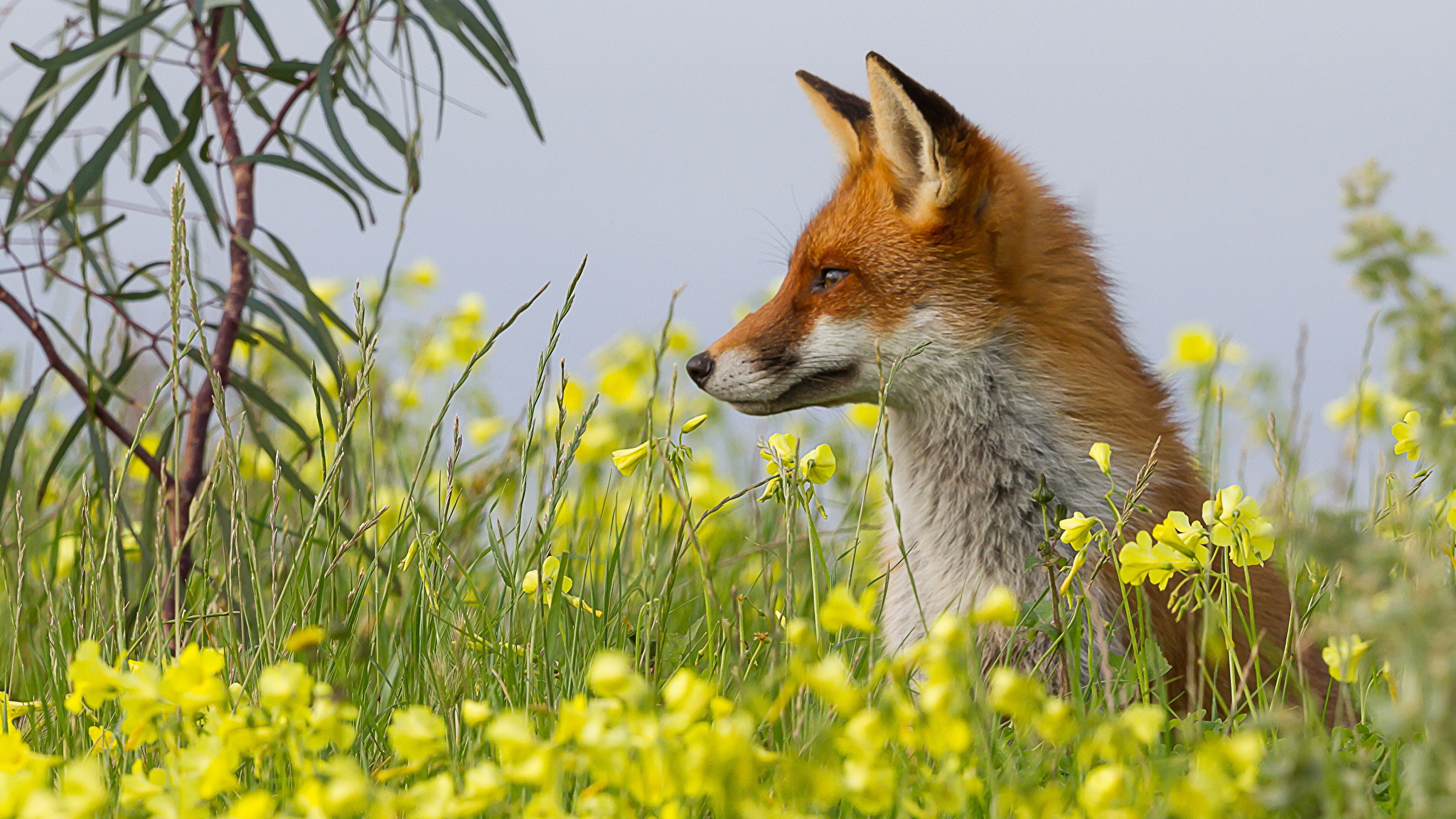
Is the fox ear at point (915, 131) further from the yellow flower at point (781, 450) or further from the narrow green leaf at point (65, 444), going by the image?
the narrow green leaf at point (65, 444)

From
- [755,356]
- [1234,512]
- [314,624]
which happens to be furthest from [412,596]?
[1234,512]

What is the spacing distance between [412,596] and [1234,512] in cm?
191

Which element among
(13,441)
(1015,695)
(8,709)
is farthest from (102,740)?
(1015,695)

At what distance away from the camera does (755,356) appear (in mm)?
3498

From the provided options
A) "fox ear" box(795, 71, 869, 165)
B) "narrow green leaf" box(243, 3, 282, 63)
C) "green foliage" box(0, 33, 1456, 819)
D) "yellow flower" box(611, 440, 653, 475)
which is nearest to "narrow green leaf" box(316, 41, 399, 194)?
"green foliage" box(0, 33, 1456, 819)

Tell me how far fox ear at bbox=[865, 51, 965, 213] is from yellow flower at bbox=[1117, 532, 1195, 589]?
5.01 ft

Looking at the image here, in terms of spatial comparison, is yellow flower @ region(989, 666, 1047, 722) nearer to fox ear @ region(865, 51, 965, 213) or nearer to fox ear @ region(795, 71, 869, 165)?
fox ear @ region(865, 51, 965, 213)

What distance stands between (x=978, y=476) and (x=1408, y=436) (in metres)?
1.04

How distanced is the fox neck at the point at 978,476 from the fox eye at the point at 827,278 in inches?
14.4

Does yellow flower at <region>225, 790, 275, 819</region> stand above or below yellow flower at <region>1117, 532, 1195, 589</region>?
above

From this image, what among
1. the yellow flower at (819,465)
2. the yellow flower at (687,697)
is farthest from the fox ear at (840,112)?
the yellow flower at (687,697)

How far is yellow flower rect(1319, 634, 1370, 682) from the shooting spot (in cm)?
171

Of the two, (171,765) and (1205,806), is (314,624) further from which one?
(1205,806)

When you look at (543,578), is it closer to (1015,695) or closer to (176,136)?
(1015,695)
